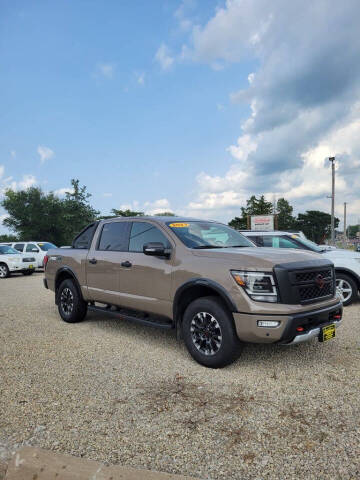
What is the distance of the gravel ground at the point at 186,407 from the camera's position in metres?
2.51

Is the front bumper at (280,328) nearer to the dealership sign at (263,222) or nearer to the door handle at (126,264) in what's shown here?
the door handle at (126,264)

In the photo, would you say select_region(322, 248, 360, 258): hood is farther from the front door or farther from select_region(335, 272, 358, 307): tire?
the front door

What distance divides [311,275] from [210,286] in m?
1.16

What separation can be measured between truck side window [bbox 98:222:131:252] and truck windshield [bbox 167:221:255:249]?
0.87m

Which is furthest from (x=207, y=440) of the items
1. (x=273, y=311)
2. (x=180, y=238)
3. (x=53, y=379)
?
(x=180, y=238)

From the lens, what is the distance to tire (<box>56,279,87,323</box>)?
639cm

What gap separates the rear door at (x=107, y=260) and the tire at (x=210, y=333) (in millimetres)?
1513

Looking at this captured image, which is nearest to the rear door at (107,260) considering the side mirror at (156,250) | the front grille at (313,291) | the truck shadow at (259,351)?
the truck shadow at (259,351)

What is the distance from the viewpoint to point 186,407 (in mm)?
3242

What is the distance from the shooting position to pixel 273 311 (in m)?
3.70

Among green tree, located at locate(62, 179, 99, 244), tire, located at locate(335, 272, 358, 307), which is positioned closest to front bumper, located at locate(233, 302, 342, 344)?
tire, located at locate(335, 272, 358, 307)

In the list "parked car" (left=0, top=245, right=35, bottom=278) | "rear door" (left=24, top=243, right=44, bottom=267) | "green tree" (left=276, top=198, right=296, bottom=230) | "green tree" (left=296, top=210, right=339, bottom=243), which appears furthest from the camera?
"green tree" (left=296, top=210, right=339, bottom=243)

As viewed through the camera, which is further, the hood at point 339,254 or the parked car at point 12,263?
the parked car at point 12,263

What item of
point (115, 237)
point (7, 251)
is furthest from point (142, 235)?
point (7, 251)
